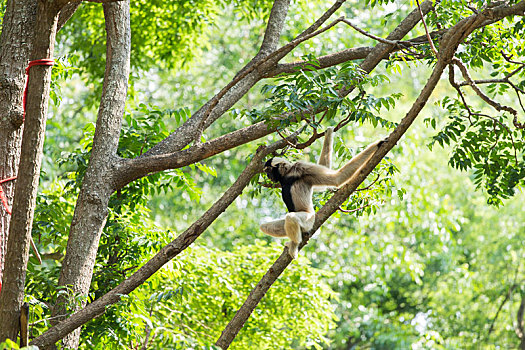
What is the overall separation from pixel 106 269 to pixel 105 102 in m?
1.61

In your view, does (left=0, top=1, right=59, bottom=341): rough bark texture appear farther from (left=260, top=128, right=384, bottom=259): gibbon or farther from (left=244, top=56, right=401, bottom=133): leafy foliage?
(left=260, top=128, right=384, bottom=259): gibbon

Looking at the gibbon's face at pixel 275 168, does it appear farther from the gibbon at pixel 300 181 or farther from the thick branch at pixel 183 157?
the thick branch at pixel 183 157

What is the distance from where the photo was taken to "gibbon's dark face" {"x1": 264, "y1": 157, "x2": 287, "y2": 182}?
487 cm

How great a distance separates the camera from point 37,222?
6055 millimetres

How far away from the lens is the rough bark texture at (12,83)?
4145mm

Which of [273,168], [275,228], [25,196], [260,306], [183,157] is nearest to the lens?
[25,196]

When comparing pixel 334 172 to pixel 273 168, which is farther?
pixel 273 168

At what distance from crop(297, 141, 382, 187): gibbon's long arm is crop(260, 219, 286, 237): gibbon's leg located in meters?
0.54

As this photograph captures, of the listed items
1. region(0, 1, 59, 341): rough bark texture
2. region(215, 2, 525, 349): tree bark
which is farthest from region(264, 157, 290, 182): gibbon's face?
region(0, 1, 59, 341): rough bark texture

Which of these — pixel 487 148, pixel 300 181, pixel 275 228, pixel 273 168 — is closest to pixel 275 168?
pixel 273 168

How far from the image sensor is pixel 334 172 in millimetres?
4738

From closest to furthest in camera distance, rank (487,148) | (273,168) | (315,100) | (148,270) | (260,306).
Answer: (148,270), (315,100), (273,168), (487,148), (260,306)

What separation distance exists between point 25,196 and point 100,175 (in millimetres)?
1067

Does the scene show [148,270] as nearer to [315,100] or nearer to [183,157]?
[183,157]
